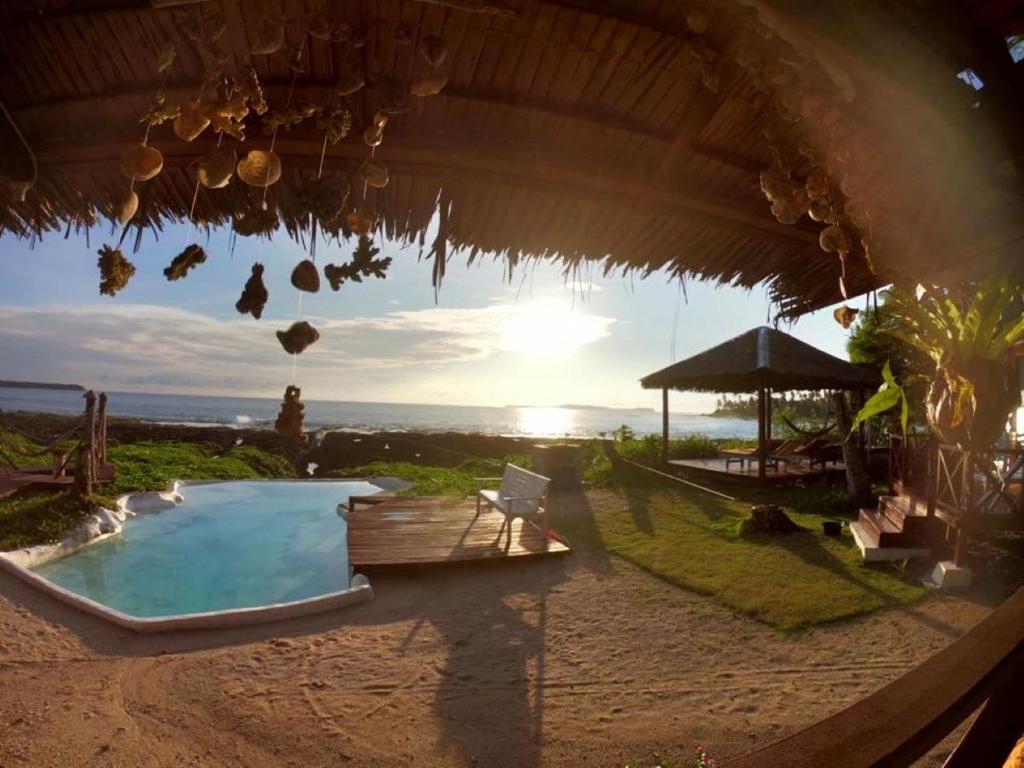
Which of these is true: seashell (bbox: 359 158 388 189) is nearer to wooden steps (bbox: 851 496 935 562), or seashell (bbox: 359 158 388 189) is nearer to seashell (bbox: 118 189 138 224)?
seashell (bbox: 118 189 138 224)

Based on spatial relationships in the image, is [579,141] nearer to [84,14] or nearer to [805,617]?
[84,14]

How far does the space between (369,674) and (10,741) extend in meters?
2.37

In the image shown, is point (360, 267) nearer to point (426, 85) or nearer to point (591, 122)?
point (426, 85)

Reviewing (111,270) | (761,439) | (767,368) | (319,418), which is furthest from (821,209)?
(319,418)

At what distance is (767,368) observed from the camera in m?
12.5

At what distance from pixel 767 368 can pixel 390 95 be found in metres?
12.4

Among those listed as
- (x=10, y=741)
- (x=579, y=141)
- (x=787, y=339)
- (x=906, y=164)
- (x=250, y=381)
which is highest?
Result: (x=787, y=339)

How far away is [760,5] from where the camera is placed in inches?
36.1

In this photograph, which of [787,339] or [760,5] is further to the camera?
[787,339]

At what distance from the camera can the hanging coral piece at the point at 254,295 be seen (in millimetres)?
1785

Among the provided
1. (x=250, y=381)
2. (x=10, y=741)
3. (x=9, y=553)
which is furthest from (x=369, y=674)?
(x=9, y=553)

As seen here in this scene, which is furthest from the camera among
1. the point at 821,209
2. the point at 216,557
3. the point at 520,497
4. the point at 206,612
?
the point at 216,557

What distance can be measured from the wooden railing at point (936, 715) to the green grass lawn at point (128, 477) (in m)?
10.8

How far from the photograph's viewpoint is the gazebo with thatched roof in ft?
41.8
